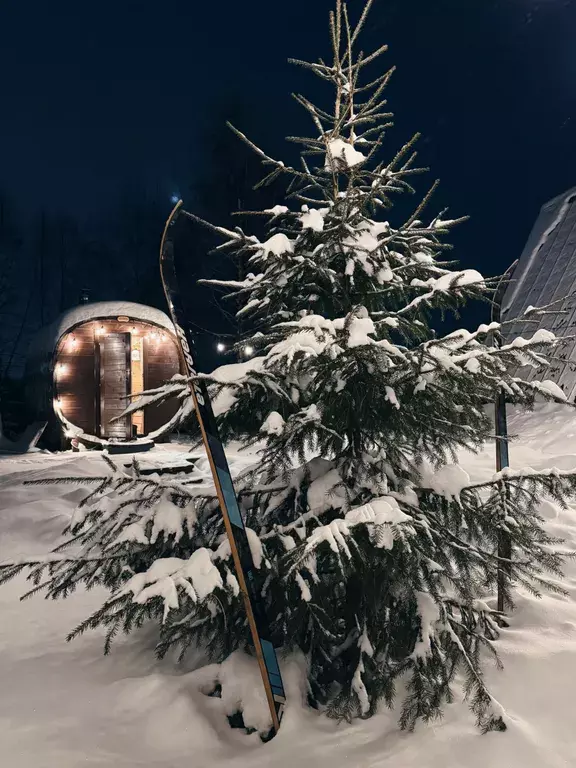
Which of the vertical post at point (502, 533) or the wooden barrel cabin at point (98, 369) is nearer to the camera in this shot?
the vertical post at point (502, 533)

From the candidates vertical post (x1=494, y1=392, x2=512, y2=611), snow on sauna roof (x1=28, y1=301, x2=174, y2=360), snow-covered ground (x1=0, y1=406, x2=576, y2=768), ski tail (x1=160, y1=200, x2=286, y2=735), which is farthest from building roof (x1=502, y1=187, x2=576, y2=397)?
ski tail (x1=160, y1=200, x2=286, y2=735)

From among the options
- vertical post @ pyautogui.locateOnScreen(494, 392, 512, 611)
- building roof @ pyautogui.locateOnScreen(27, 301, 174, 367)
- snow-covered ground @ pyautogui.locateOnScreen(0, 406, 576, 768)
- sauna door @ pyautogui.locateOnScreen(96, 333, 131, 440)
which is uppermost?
building roof @ pyautogui.locateOnScreen(27, 301, 174, 367)

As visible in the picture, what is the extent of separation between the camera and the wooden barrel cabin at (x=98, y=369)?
13.3 meters

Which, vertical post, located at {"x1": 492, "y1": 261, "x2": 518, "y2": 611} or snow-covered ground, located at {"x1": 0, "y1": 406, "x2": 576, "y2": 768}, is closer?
snow-covered ground, located at {"x1": 0, "y1": 406, "x2": 576, "y2": 768}

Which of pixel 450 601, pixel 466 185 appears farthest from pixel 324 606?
pixel 466 185

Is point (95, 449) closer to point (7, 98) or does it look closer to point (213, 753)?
point (213, 753)

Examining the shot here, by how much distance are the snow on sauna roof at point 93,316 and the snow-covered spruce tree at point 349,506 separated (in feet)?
34.9

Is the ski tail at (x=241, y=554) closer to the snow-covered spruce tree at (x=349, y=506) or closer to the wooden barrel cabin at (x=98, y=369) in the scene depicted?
the snow-covered spruce tree at (x=349, y=506)

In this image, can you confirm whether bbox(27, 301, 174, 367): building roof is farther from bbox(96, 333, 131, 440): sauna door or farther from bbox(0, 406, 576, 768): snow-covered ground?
bbox(0, 406, 576, 768): snow-covered ground

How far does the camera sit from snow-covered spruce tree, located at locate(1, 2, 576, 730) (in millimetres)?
2387

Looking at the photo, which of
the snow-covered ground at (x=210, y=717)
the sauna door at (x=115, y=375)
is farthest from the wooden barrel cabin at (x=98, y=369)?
the snow-covered ground at (x=210, y=717)

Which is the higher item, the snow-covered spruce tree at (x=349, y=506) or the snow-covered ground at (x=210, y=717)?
the snow-covered spruce tree at (x=349, y=506)

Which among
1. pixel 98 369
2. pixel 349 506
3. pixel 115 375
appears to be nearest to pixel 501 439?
pixel 349 506

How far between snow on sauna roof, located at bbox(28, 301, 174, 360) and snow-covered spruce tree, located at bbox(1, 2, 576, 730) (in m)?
10.6
